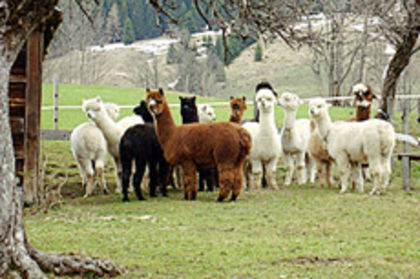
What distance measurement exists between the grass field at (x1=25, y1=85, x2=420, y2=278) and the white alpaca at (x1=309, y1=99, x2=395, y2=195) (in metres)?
0.46

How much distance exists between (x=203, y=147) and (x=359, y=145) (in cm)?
272

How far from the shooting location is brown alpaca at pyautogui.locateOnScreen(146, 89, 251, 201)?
11.3 metres

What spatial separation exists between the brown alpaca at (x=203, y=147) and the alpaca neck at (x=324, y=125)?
2.27 meters

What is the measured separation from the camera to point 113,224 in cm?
921

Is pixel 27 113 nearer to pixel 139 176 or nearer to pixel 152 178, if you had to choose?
pixel 139 176

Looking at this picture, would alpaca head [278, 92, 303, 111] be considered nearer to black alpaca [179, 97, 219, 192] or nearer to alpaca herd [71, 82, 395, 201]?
alpaca herd [71, 82, 395, 201]

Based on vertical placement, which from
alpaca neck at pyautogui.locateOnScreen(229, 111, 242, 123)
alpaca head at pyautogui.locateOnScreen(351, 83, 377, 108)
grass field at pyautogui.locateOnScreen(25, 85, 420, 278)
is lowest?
grass field at pyautogui.locateOnScreen(25, 85, 420, 278)

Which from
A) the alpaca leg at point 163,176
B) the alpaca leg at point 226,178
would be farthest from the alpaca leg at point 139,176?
the alpaca leg at point 226,178

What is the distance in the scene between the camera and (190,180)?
1193cm

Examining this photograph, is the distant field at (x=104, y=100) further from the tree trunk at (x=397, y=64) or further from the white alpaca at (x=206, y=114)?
the white alpaca at (x=206, y=114)

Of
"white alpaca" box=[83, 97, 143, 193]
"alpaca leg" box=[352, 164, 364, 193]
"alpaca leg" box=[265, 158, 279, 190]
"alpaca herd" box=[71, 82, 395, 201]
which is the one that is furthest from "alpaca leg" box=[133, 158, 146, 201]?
"alpaca leg" box=[352, 164, 364, 193]

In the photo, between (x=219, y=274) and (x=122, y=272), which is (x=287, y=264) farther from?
(x=122, y=272)

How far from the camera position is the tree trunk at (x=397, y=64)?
16.5 meters

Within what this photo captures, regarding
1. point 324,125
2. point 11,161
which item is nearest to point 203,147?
point 324,125
